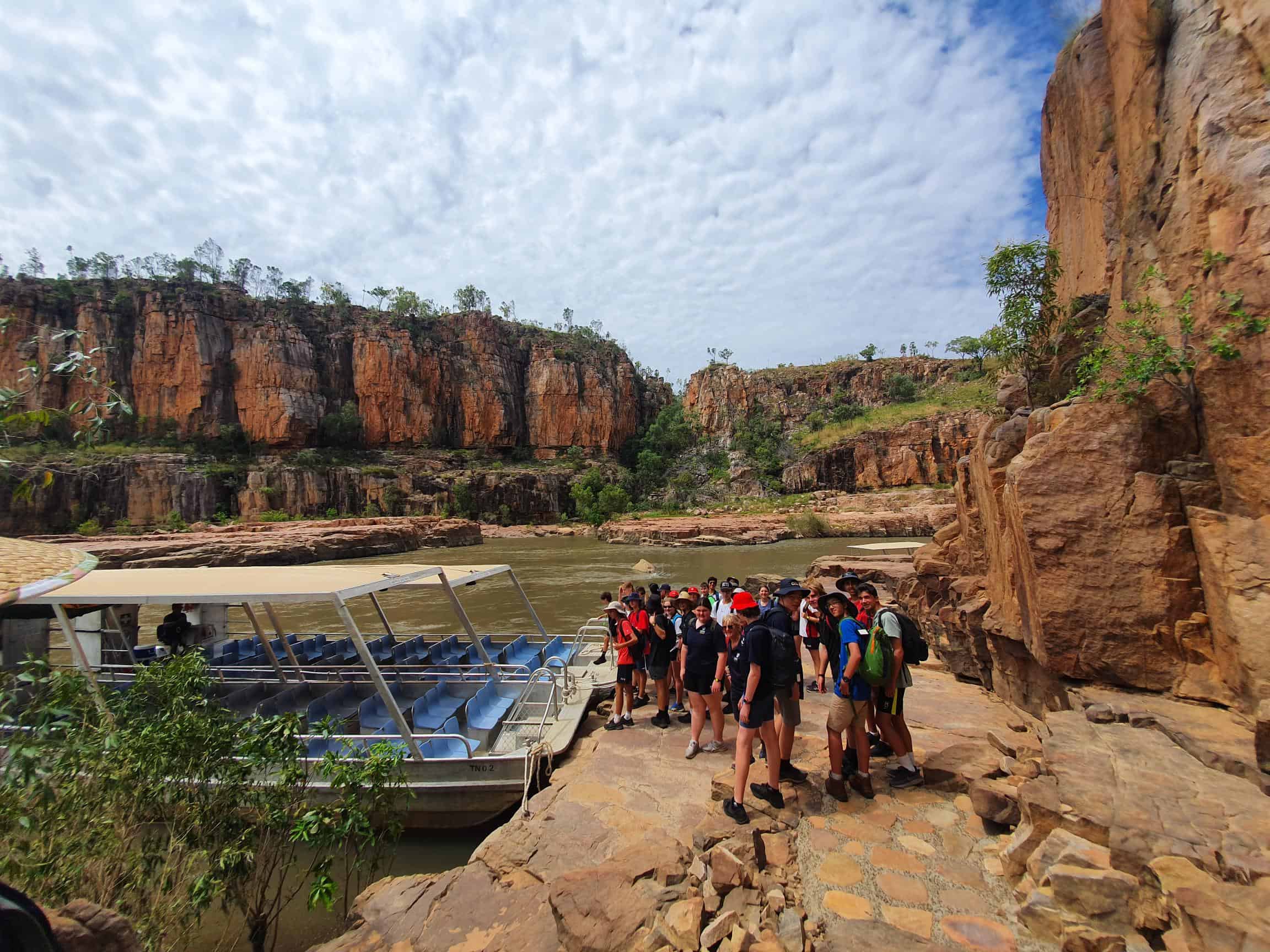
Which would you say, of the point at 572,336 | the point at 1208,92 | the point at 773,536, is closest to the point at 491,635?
the point at 1208,92

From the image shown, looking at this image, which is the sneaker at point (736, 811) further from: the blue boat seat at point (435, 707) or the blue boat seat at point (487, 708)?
the blue boat seat at point (435, 707)

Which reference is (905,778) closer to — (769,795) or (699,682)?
(769,795)

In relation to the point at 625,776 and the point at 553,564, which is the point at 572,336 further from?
the point at 625,776

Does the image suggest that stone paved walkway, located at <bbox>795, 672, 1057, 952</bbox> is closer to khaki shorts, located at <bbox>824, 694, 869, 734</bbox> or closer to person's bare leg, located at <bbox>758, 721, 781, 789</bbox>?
person's bare leg, located at <bbox>758, 721, 781, 789</bbox>

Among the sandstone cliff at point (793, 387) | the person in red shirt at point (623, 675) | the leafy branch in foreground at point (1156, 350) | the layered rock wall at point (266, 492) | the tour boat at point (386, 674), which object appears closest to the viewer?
the leafy branch in foreground at point (1156, 350)

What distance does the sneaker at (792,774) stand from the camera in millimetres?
4699

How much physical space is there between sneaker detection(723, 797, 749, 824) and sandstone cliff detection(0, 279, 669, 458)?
67312 millimetres

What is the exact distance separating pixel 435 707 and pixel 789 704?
4.70 metres

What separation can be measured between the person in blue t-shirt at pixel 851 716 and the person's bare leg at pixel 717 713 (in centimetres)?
122

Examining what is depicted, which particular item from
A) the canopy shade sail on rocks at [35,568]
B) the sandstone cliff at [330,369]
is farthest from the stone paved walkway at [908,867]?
the sandstone cliff at [330,369]

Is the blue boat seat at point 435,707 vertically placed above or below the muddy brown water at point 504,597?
above

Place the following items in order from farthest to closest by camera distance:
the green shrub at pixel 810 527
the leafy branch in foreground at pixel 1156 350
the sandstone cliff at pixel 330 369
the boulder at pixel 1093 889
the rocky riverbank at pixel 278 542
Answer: the sandstone cliff at pixel 330 369
the green shrub at pixel 810 527
the rocky riverbank at pixel 278 542
the leafy branch in foreground at pixel 1156 350
the boulder at pixel 1093 889

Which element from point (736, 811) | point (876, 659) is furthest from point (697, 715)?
point (876, 659)

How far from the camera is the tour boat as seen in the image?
5.80 meters
